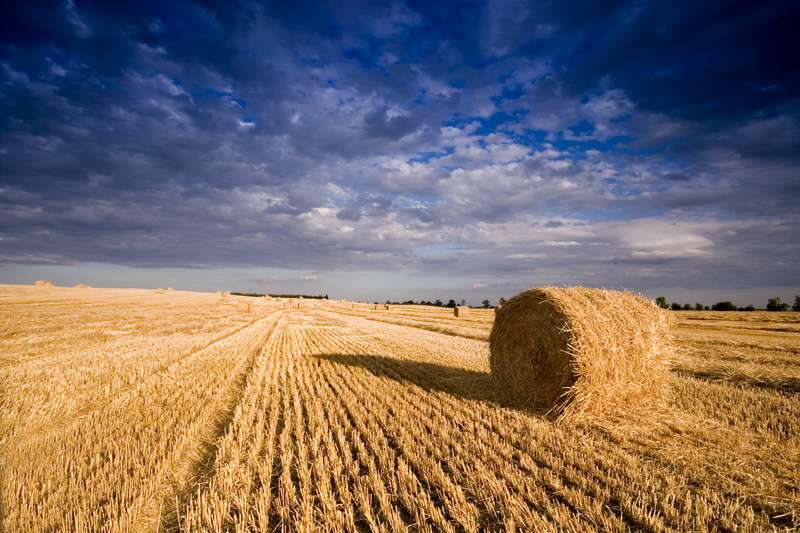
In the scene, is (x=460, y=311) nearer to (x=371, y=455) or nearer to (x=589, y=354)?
(x=589, y=354)

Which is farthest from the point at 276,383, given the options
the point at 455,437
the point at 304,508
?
the point at 304,508

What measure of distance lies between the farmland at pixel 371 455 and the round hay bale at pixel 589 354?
0.42 m

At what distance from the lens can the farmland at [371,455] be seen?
3.41m

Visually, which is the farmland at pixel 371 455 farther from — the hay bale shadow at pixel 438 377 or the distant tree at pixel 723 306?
the distant tree at pixel 723 306

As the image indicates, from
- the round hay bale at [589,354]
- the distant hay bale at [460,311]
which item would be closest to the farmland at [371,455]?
the round hay bale at [589,354]

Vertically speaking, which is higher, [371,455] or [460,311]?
[460,311]

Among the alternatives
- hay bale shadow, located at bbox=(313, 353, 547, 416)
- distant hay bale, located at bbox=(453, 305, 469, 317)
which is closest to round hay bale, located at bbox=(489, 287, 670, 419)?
hay bale shadow, located at bbox=(313, 353, 547, 416)

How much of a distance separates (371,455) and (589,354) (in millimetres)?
3816

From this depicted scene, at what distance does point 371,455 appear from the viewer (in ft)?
15.3

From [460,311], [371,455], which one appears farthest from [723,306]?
[371,455]

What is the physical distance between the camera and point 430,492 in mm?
3762

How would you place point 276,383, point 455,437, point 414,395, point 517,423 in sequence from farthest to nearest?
1. point 276,383
2. point 414,395
3. point 517,423
4. point 455,437

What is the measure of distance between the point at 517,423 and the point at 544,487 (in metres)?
1.96

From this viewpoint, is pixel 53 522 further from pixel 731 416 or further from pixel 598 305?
pixel 731 416
